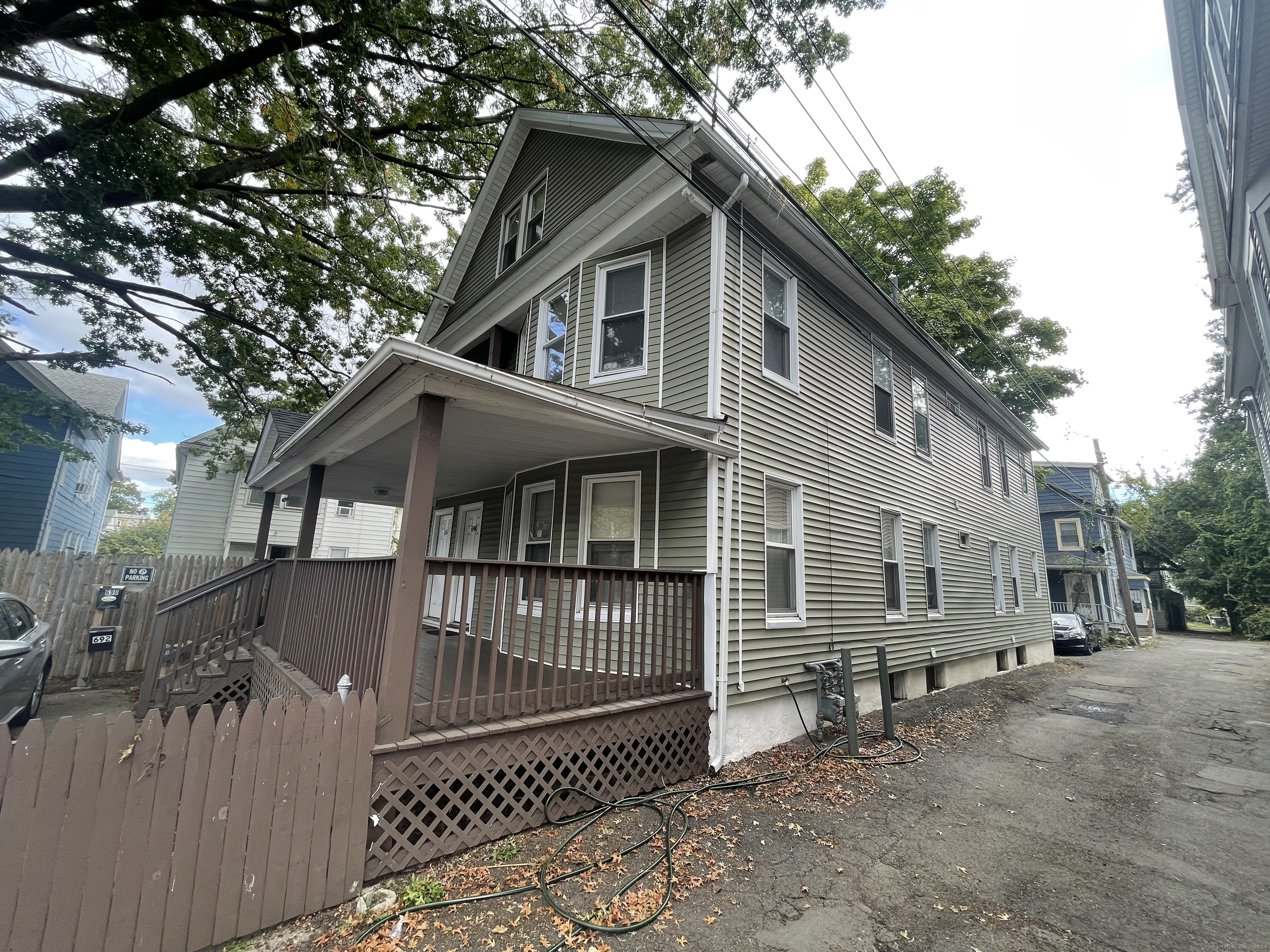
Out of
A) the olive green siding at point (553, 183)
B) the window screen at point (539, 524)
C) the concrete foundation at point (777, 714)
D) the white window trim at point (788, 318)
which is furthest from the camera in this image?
the olive green siding at point (553, 183)

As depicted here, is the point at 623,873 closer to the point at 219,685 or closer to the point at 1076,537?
the point at 219,685

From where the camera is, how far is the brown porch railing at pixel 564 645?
148 inches

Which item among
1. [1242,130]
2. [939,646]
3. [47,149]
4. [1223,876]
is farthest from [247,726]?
[939,646]

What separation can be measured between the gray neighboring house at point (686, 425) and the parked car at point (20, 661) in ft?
9.86

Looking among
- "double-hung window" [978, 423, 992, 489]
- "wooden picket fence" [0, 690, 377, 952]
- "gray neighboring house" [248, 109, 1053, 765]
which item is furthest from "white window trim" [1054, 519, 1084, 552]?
"wooden picket fence" [0, 690, 377, 952]

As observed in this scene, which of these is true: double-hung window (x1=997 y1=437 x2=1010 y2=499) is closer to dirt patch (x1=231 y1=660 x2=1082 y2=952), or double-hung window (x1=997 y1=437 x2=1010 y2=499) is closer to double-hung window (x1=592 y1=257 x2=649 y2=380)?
dirt patch (x1=231 y1=660 x2=1082 y2=952)

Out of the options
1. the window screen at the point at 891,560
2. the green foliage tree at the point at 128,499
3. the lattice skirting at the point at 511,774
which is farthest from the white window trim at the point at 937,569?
the green foliage tree at the point at 128,499

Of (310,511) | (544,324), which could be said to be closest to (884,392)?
(544,324)

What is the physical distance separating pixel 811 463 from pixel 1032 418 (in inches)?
799

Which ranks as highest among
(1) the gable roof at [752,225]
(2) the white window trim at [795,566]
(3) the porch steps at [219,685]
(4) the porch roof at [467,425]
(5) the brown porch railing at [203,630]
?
(1) the gable roof at [752,225]

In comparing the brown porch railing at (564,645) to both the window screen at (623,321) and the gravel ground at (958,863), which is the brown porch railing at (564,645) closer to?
the gravel ground at (958,863)

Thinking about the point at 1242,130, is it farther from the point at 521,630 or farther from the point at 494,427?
the point at 521,630

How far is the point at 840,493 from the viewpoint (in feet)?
25.1

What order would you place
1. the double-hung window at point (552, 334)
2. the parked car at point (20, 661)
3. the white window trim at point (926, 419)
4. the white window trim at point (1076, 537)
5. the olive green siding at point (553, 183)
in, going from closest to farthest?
the parked car at point (20, 661) → the olive green siding at point (553, 183) → the double-hung window at point (552, 334) → the white window trim at point (926, 419) → the white window trim at point (1076, 537)
